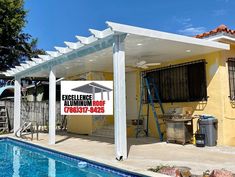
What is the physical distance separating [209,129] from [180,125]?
1.15 meters

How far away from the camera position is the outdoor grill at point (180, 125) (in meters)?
11.6

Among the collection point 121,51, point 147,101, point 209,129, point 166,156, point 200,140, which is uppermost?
point 121,51

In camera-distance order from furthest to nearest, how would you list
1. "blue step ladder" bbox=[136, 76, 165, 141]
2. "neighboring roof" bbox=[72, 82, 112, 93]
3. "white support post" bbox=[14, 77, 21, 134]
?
"white support post" bbox=[14, 77, 21, 134], "blue step ladder" bbox=[136, 76, 165, 141], "neighboring roof" bbox=[72, 82, 112, 93]

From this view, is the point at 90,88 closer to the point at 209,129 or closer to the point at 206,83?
the point at 206,83

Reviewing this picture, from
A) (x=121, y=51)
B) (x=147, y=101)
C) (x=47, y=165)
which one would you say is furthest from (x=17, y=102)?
(x=121, y=51)

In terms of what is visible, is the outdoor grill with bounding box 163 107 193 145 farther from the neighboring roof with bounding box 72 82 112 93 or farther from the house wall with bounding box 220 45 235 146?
the neighboring roof with bounding box 72 82 112 93

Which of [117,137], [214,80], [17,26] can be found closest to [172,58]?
[214,80]

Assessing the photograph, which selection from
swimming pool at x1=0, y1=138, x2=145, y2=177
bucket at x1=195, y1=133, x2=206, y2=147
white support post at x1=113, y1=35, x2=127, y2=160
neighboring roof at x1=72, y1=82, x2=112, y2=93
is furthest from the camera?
neighboring roof at x1=72, y1=82, x2=112, y2=93

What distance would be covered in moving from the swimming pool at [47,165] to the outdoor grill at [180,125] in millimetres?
4278

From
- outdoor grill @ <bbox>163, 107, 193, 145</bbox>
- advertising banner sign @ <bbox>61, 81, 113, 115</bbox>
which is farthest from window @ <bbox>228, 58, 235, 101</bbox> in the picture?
advertising banner sign @ <bbox>61, 81, 113, 115</bbox>

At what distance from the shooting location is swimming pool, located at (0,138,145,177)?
8.26m

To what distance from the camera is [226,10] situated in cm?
2611

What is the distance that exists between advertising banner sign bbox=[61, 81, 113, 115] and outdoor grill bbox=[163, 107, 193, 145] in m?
2.59

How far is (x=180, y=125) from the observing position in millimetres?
11609
